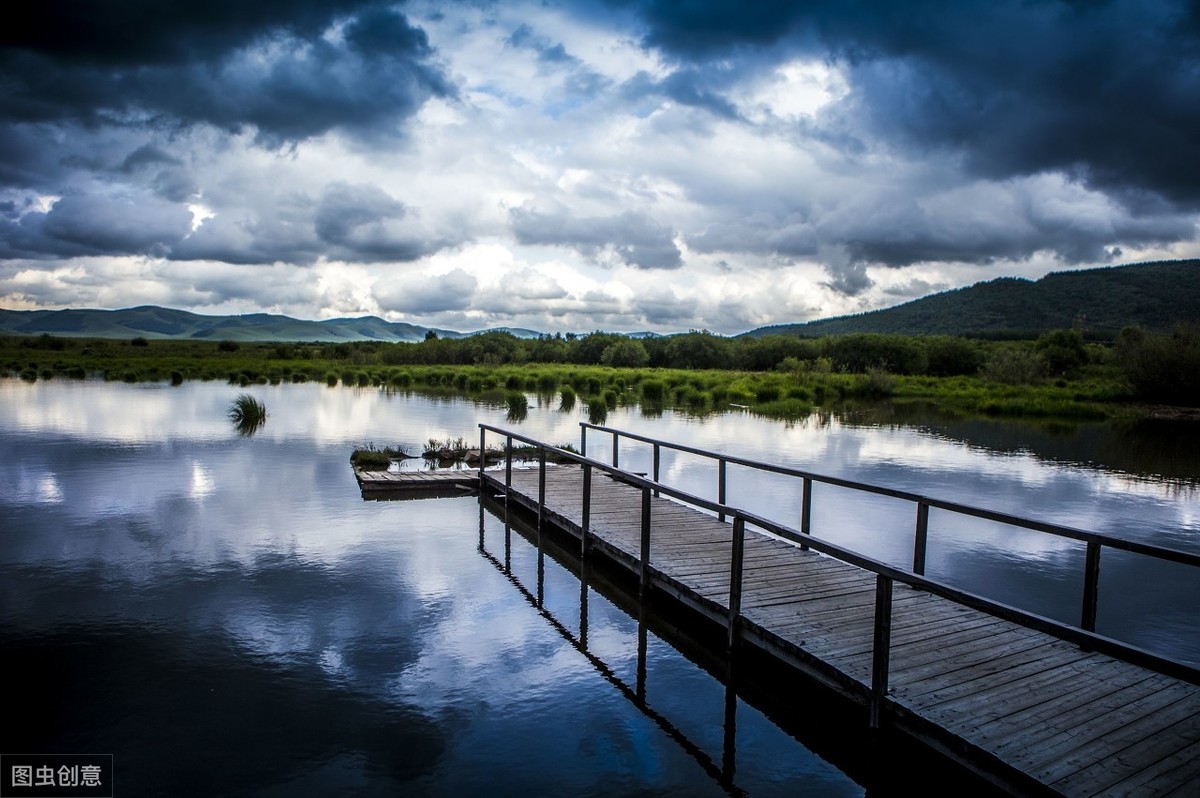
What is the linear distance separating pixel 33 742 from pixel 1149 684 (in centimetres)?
788

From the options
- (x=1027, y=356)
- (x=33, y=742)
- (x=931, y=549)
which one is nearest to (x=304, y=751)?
(x=33, y=742)

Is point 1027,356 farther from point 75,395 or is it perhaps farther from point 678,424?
point 75,395

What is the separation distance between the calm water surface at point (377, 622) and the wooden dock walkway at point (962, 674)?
2.53 ft

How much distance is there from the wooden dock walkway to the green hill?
78.8m

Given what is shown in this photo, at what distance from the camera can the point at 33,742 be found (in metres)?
5.41

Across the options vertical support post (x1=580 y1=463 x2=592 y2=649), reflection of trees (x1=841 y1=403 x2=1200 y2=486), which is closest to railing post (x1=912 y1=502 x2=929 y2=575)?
vertical support post (x1=580 y1=463 x2=592 y2=649)

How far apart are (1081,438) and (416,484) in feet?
74.7

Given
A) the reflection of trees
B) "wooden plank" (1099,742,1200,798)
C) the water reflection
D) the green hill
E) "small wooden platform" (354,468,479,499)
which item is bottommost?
the water reflection

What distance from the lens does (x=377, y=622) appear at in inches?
306

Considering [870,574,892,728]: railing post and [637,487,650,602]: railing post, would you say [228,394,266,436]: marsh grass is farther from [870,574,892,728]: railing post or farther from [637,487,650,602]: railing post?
[870,574,892,728]: railing post

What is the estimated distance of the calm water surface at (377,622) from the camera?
17.7 ft

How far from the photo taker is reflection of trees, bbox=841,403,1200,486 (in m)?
19.9

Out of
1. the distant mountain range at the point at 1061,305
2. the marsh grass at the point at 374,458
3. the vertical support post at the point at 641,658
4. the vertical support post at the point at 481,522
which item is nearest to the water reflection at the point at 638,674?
the vertical support post at the point at 641,658

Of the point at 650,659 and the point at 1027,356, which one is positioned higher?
the point at 1027,356
